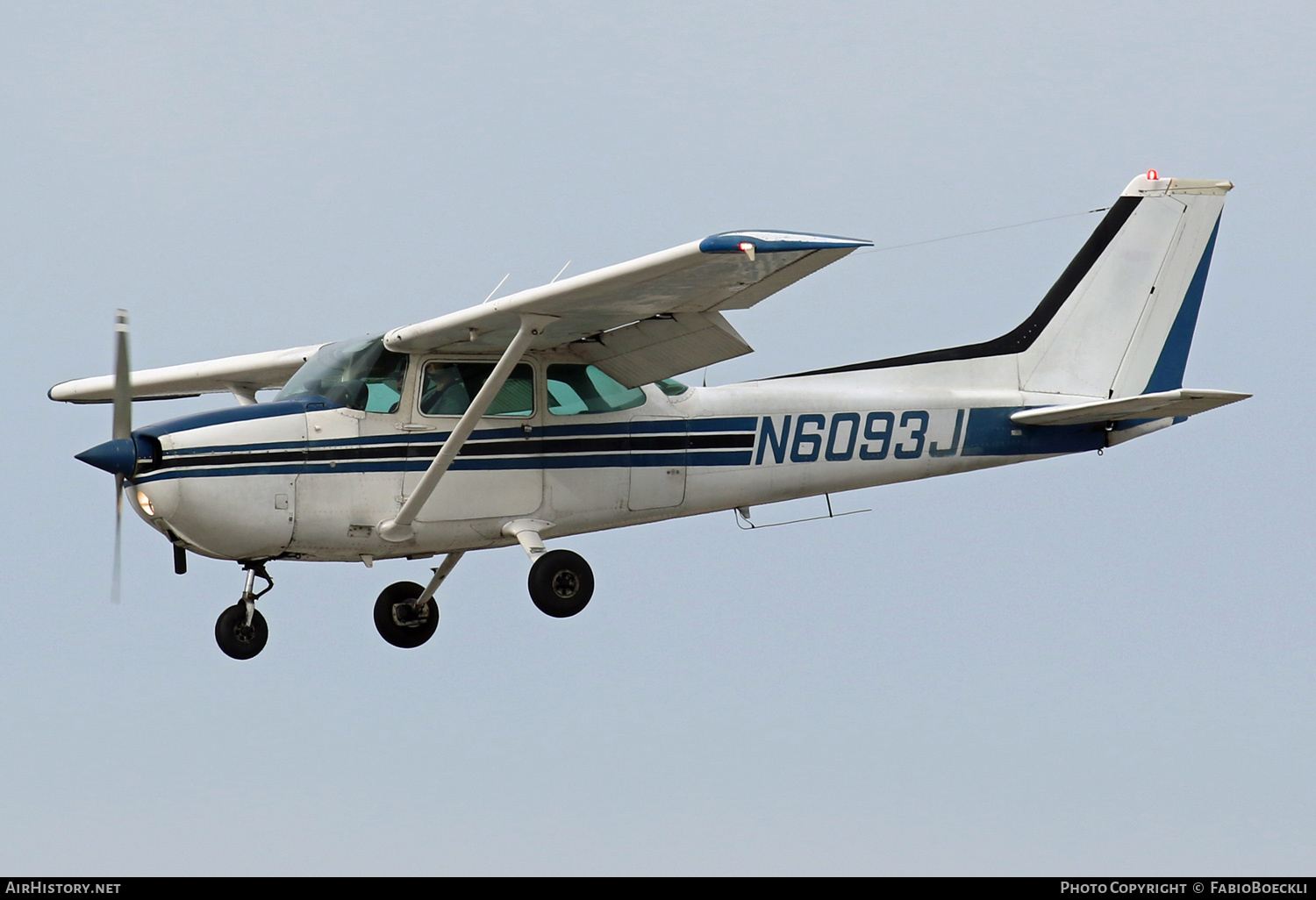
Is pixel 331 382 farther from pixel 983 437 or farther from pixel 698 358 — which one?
pixel 983 437

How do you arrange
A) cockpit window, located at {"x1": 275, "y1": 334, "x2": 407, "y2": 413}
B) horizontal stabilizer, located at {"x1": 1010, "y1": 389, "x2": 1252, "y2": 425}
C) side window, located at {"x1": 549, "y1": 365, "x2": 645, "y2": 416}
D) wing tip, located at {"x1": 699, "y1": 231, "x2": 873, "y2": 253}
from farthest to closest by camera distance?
horizontal stabilizer, located at {"x1": 1010, "y1": 389, "x2": 1252, "y2": 425} → side window, located at {"x1": 549, "y1": 365, "x2": 645, "y2": 416} → cockpit window, located at {"x1": 275, "y1": 334, "x2": 407, "y2": 413} → wing tip, located at {"x1": 699, "y1": 231, "x2": 873, "y2": 253}

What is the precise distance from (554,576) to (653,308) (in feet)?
7.41

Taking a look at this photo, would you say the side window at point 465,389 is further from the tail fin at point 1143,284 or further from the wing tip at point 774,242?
the tail fin at point 1143,284

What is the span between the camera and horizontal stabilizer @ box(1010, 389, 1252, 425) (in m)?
14.8

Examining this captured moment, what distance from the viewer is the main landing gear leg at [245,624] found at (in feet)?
45.5

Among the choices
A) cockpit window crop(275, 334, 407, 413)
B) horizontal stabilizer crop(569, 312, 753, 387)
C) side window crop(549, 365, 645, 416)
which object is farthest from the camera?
side window crop(549, 365, 645, 416)

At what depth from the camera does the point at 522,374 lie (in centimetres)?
1403

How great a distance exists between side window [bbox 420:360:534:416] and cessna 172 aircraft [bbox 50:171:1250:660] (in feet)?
0.05

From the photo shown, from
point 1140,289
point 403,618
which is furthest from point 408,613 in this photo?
point 1140,289

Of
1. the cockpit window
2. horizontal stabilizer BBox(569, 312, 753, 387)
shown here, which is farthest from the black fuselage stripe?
the cockpit window

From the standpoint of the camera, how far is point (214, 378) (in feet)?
54.7

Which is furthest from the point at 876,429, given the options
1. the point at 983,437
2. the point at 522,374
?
the point at 522,374

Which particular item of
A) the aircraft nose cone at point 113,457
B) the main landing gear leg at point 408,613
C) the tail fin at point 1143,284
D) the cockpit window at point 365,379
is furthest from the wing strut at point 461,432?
the tail fin at point 1143,284

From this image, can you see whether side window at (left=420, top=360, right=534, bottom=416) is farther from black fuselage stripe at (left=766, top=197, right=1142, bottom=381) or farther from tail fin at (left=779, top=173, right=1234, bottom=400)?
tail fin at (left=779, top=173, right=1234, bottom=400)
